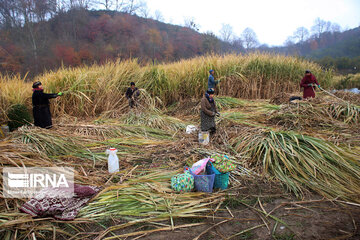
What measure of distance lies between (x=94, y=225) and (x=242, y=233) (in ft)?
4.25

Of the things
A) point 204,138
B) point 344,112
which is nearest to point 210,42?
point 344,112

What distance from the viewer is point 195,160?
3082mm

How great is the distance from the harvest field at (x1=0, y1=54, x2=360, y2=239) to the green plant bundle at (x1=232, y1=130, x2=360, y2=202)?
1 centimetres

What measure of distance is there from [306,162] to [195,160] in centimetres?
146

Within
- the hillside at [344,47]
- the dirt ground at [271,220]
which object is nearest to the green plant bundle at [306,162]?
the dirt ground at [271,220]

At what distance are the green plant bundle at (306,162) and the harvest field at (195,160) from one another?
0.04 ft

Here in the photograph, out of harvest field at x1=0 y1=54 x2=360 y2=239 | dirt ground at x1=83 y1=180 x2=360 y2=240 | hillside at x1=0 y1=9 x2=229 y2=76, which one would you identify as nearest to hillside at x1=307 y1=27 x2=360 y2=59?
hillside at x1=0 y1=9 x2=229 y2=76

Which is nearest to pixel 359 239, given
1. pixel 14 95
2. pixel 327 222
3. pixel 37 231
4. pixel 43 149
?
pixel 327 222

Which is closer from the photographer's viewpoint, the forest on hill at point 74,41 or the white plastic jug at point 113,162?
the white plastic jug at point 113,162

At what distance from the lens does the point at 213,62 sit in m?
7.58

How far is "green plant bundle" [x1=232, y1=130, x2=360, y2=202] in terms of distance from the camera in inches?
97.0

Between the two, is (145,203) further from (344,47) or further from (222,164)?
(344,47)

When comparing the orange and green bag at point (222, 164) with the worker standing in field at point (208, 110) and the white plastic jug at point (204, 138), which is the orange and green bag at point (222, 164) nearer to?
the white plastic jug at point (204, 138)

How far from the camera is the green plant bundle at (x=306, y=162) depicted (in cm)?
246
